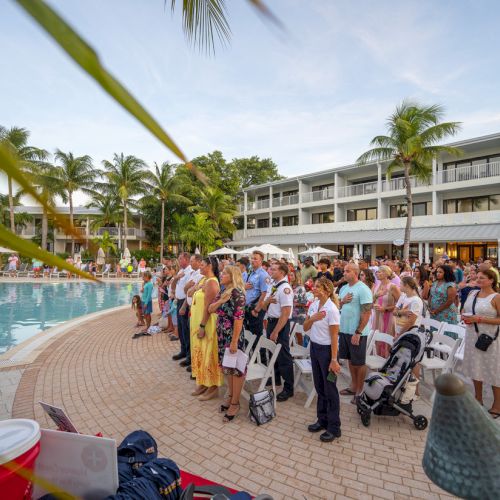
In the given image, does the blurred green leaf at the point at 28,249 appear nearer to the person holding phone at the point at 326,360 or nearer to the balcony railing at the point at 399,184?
the person holding phone at the point at 326,360

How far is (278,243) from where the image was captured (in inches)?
1389

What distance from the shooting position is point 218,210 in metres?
37.5

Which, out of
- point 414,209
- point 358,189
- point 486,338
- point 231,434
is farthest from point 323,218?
point 231,434

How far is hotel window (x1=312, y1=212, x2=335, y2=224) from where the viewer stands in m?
34.4

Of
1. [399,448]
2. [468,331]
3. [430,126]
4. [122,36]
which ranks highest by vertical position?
[430,126]

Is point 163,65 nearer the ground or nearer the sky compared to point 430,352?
nearer the sky

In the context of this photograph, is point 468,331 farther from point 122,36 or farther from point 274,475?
point 122,36

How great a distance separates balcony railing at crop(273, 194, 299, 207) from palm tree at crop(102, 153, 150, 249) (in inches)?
574

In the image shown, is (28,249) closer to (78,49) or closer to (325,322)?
(78,49)

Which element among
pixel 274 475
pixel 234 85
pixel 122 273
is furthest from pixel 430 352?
pixel 122 273

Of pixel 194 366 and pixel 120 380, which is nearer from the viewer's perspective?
pixel 194 366

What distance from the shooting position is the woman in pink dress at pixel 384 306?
638 centimetres

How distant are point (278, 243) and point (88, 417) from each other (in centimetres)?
3118

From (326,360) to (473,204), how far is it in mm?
25913
